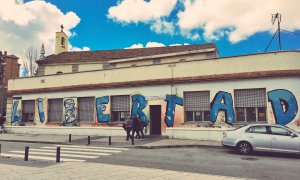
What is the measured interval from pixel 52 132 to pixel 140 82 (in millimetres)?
9142

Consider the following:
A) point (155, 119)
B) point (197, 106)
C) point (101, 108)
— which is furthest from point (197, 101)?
point (101, 108)

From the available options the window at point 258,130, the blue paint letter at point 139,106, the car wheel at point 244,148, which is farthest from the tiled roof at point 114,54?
the car wheel at point 244,148

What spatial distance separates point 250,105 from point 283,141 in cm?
514

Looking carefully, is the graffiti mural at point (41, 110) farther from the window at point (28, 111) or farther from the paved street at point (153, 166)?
the paved street at point (153, 166)

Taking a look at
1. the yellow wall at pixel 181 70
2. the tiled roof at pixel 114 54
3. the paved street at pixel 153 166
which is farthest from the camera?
the tiled roof at pixel 114 54

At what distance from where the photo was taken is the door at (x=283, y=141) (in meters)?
11.7

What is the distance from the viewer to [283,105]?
15.9 m

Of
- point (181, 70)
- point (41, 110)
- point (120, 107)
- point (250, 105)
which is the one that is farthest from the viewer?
point (41, 110)

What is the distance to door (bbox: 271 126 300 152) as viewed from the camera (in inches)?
459

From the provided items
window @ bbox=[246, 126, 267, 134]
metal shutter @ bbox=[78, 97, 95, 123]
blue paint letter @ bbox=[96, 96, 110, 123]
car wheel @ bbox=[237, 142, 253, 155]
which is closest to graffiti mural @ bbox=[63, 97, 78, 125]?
metal shutter @ bbox=[78, 97, 95, 123]

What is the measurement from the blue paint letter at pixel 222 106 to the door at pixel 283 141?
4.96m

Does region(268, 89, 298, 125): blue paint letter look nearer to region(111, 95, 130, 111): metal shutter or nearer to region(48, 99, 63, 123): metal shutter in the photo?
region(111, 95, 130, 111): metal shutter

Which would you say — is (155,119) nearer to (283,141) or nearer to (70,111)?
(70,111)

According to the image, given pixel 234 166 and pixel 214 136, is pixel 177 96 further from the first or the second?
pixel 234 166
